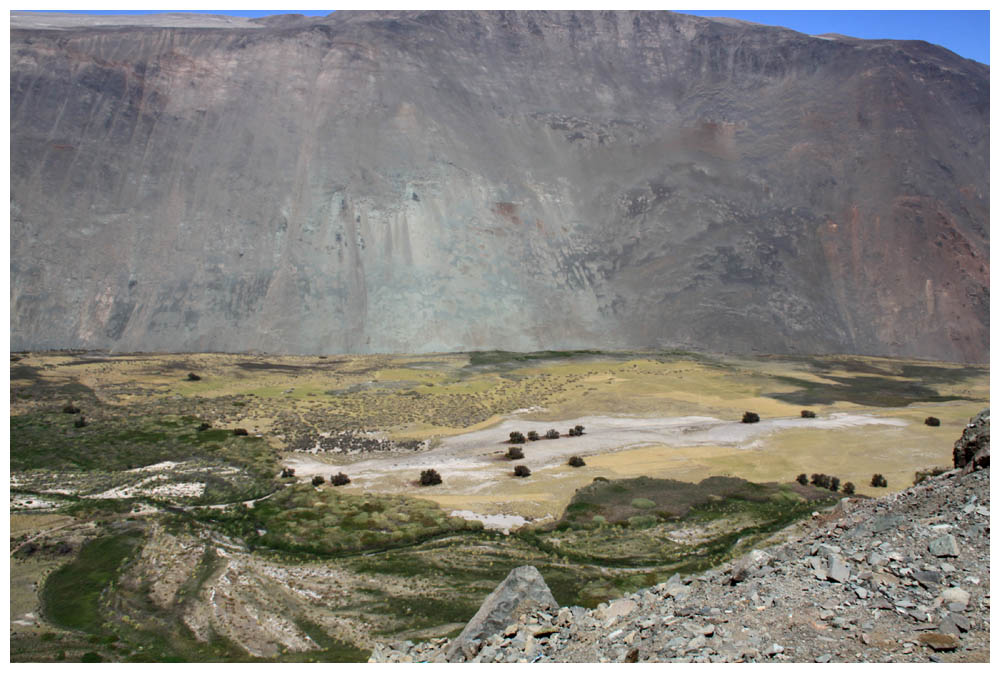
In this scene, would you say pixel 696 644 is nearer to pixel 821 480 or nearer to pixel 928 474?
pixel 928 474

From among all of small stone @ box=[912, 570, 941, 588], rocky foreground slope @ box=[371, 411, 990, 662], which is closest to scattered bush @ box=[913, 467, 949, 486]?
rocky foreground slope @ box=[371, 411, 990, 662]

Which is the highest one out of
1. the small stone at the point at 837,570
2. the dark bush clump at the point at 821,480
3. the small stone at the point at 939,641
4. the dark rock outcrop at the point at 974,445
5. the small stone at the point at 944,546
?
the dark rock outcrop at the point at 974,445

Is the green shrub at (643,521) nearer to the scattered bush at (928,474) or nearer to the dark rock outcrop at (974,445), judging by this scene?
the scattered bush at (928,474)

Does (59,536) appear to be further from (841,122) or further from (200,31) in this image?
(841,122)

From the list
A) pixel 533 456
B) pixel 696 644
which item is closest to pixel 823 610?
pixel 696 644

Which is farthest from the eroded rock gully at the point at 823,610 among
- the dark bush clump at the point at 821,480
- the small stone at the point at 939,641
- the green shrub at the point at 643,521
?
the dark bush clump at the point at 821,480

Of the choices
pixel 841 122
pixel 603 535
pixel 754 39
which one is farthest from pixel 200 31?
pixel 603 535

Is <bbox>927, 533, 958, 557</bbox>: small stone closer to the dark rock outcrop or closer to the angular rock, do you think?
the dark rock outcrop
